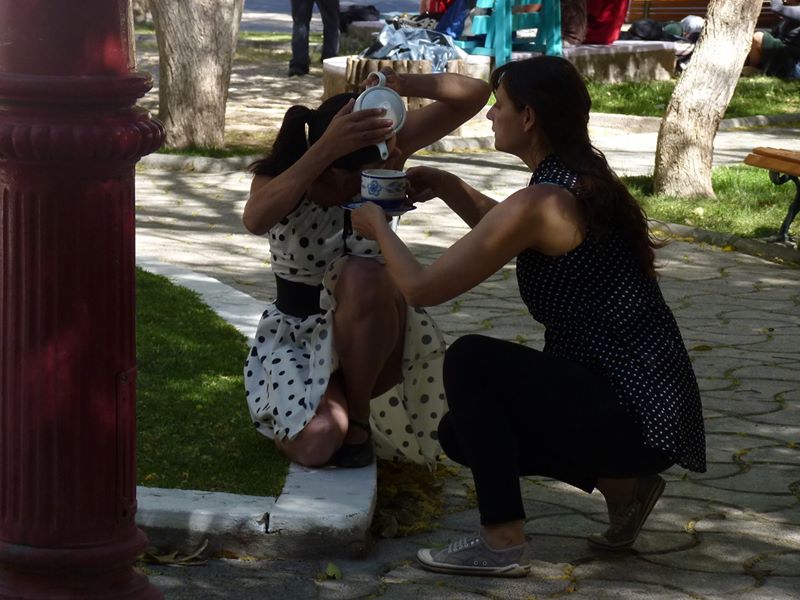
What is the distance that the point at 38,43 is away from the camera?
7.54 feet

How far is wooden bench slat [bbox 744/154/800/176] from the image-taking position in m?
7.69

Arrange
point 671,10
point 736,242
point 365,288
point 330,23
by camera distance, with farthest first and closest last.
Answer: point 671,10 → point 330,23 → point 736,242 → point 365,288

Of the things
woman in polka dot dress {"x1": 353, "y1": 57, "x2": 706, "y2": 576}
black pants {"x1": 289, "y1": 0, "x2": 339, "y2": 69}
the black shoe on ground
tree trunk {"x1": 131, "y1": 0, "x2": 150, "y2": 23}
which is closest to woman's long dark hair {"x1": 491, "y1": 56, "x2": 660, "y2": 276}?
woman in polka dot dress {"x1": 353, "y1": 57, "x2": 706, "y2": 576}

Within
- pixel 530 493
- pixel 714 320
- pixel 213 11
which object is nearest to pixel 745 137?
pixel 213 11

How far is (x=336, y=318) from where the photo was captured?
4113 mm

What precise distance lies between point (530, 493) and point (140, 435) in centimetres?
119

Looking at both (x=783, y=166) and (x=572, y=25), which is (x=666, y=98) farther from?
(x=783, y=166)

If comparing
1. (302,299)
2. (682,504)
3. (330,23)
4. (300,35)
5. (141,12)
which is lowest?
(682,504)

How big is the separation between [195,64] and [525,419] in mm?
7669

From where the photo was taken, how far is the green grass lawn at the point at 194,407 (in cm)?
409

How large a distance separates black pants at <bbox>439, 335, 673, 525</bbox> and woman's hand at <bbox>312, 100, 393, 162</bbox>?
0.61 metres

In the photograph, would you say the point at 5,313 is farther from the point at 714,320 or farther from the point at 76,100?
the point at 714,320

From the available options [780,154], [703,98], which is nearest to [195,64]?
[703,98]

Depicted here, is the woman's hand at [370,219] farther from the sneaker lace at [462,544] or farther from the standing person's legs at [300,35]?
the standing person's legs at [300,35]
